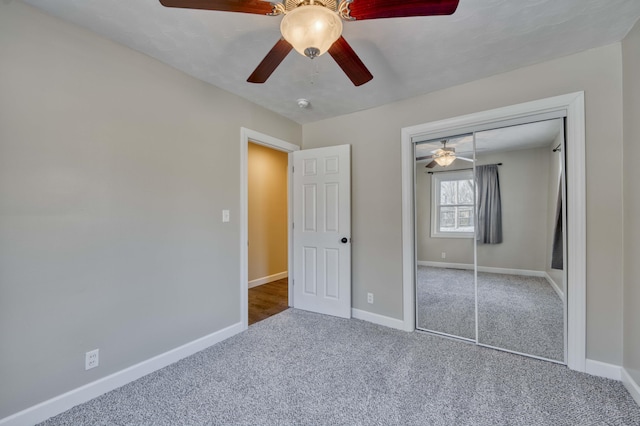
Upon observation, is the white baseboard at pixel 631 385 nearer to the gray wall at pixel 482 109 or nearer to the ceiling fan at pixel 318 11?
the gray wall at pixel 482 109

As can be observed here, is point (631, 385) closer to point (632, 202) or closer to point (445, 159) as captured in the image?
point (632, 202)

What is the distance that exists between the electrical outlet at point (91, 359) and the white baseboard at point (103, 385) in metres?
0.12

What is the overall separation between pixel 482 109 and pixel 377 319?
7.87 feet

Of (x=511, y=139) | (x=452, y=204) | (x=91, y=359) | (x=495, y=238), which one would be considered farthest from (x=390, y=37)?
(x=91, y=359)

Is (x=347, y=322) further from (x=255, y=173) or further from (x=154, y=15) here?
(x=154, y=15)

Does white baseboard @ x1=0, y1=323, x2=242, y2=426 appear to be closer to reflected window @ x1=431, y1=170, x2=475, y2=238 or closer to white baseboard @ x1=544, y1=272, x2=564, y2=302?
reflected window @ x1=431, y1=170, x2=475, y2=238

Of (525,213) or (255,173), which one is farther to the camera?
(255,173)

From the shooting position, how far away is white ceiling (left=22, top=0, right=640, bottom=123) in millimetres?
1698

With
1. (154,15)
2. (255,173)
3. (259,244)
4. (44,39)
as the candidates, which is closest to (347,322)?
(259,244)

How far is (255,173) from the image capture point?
4758mm

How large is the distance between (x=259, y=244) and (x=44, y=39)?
3.57m

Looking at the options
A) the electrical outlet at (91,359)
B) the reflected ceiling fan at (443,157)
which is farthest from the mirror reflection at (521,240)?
the electrical outlet at (91,359)

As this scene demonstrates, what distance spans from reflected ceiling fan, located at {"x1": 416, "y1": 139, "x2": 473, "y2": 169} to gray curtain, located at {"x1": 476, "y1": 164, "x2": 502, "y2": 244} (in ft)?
0.92

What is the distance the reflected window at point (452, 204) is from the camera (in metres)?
2.77
